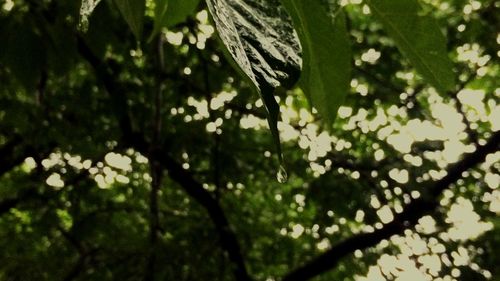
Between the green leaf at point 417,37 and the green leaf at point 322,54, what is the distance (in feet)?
0.12

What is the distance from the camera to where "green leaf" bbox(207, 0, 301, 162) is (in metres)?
0.25

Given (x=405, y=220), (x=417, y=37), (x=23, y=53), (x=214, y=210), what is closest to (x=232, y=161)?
(x=214, y=210)

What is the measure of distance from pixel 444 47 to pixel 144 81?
2391 millimetres

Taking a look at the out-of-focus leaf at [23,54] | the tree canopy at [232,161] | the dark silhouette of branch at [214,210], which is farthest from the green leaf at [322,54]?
the dark silhouette of branch at [214,210]

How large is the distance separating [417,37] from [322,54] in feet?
0.31

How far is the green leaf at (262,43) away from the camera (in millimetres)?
251

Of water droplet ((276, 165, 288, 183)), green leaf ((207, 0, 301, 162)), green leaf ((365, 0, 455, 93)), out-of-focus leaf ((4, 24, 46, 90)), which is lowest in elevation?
out-of-focus leaf ((4, 24, 46, 90))

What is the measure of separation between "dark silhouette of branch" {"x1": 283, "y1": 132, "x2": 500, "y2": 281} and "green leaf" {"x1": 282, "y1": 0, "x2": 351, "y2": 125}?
1933mm

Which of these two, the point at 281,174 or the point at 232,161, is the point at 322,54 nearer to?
the point at 281,174

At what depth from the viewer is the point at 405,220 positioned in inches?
95.3

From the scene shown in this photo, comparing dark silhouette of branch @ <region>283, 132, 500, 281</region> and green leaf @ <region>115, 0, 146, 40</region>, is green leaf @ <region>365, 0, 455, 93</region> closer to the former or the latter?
green leaf @ <region>115, 0, 146, 40</region>

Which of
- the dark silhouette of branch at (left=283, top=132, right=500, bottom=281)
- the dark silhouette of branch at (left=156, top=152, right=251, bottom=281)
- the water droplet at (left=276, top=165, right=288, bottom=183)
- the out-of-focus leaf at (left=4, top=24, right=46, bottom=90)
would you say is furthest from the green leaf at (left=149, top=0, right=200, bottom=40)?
the dark silhouette of branch at (left=156, top=152, right=251, bottom=281)

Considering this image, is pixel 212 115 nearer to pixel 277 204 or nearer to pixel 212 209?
pixel 212 209

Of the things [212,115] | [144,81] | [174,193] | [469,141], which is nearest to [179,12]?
[212,115]
